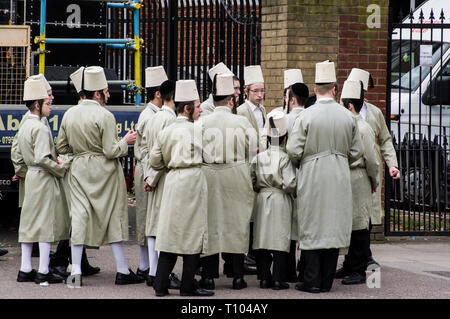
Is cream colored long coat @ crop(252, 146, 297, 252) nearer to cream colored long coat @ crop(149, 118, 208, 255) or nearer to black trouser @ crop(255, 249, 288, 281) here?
black trouser @ crop(255, 249, 288, 281)

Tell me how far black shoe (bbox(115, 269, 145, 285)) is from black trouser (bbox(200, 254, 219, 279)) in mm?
734

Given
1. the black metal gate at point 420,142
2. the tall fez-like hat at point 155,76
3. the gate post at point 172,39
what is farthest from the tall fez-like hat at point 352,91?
the gate post at point 172,39

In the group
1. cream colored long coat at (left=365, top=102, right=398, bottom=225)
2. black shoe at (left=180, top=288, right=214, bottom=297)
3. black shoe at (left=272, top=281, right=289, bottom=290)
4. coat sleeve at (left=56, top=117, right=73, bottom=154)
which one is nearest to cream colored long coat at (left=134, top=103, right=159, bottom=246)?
coat sleeve at (left=56, top=117, right=73, bottom=154)

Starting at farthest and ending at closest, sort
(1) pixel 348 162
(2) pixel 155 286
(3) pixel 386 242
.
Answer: (3) pixel 386 242
(1) pixel 348 162
(2) pixel 155 286

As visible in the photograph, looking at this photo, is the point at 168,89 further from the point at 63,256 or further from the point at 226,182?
the point at 63,256

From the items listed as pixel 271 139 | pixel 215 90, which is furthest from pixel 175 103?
pixel 271 139

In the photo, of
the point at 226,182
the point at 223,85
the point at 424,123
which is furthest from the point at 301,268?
the point at 424,123

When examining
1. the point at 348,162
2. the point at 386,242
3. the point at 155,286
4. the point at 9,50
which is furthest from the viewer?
the point at 386,242

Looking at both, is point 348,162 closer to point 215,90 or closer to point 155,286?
point 215,90

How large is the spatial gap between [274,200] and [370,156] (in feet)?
3.44

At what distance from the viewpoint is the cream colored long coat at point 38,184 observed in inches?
328

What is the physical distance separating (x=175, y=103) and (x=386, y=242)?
4.56m

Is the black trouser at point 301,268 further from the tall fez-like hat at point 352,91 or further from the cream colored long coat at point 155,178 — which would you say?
the tall fez-like hat at point 352,91

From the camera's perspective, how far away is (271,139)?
27.2 feet
